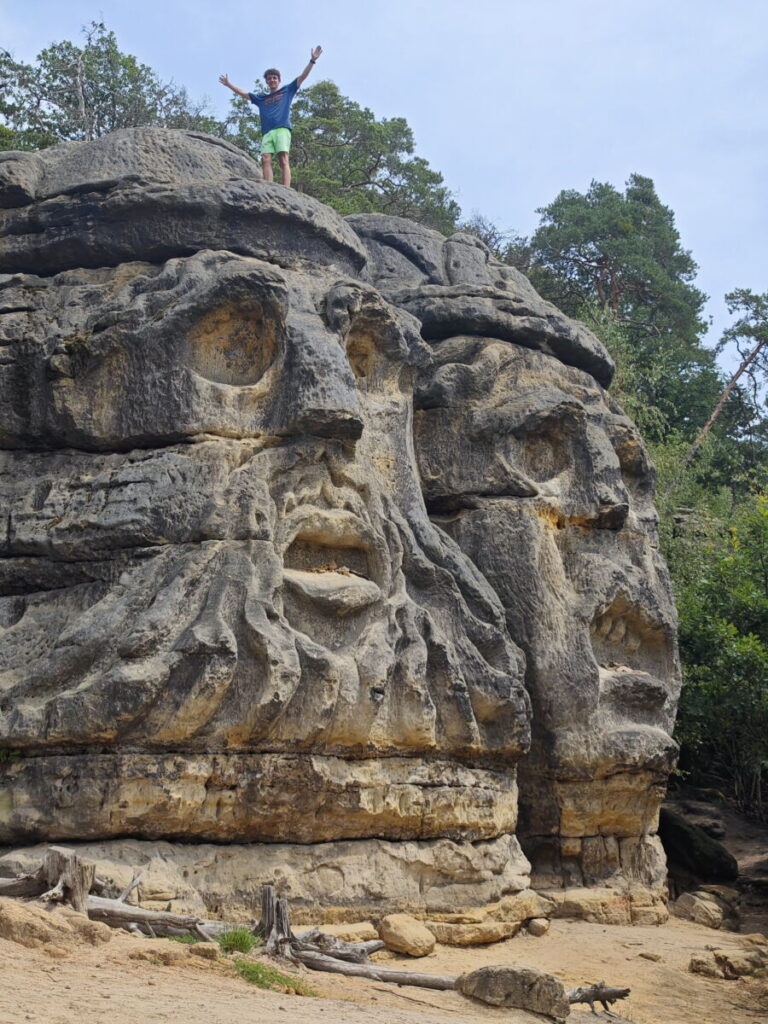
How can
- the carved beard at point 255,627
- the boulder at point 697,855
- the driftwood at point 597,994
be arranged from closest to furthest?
the driftwood at point 597,994 < the carved beard at point 255,627 < the boulder at point 697,855

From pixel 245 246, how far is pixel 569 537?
172 inches

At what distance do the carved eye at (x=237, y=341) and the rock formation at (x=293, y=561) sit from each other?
2 cm

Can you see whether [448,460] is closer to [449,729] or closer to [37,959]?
[449,729]

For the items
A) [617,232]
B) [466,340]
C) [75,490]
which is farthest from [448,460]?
[617,232]

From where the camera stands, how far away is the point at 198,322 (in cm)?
1055

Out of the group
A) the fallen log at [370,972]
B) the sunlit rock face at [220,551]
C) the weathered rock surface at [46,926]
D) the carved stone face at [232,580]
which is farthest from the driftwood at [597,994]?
the weathered rock surface at [46,926]

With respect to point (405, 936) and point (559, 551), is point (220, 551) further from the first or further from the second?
point (559, 551)

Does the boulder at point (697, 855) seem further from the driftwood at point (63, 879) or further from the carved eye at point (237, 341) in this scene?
the driftwood at point (63, 879)

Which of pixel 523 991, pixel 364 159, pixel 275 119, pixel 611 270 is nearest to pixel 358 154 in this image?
pixel 364 159

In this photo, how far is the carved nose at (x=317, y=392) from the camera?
10.5 metres

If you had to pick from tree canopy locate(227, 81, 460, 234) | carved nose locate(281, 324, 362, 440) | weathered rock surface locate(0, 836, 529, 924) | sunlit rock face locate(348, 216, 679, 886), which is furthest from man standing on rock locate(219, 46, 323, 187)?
tree canopy locate(227, 81, 460, 234)

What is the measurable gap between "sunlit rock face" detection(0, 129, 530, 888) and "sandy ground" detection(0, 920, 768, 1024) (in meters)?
0.97

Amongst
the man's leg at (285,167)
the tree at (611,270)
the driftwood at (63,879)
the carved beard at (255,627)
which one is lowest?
the driftwood at (63,879)

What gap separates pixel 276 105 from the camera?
45.3ft
